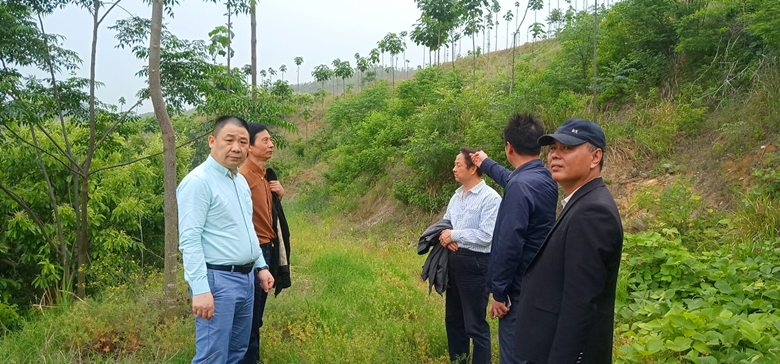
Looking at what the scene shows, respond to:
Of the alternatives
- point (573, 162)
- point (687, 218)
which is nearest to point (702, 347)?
point (573, 162)

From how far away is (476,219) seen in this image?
322 centimetres

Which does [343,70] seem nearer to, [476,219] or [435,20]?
[435,20]

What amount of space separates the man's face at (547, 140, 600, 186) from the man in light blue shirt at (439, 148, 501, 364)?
4.33 feet

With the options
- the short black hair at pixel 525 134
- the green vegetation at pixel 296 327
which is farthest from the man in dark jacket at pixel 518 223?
the green vegetation at pixel 296 327

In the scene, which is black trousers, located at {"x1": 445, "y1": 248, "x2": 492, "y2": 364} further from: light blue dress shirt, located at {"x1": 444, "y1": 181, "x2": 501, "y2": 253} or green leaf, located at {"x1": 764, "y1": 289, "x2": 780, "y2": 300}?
green leaf, located at {"x1": 764, "y1": 289, "x2": 780, "y2": 300}

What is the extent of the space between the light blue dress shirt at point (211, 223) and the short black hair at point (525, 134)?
5.53 feet

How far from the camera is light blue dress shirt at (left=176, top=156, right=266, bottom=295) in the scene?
235cm

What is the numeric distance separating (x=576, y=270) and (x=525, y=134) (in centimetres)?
119

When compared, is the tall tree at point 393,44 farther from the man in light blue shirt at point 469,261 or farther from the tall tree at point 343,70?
the man in light blue shirt at point 469,261

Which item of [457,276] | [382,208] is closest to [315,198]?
[382,208]

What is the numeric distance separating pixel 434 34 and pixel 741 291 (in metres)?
18.7

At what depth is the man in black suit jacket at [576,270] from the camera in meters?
1.68

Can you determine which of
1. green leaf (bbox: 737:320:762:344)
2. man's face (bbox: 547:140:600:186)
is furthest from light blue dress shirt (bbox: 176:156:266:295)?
green leaf (bbox: 737:320:762:344)

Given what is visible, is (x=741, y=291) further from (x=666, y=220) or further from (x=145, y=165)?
(x=145, y=165)
